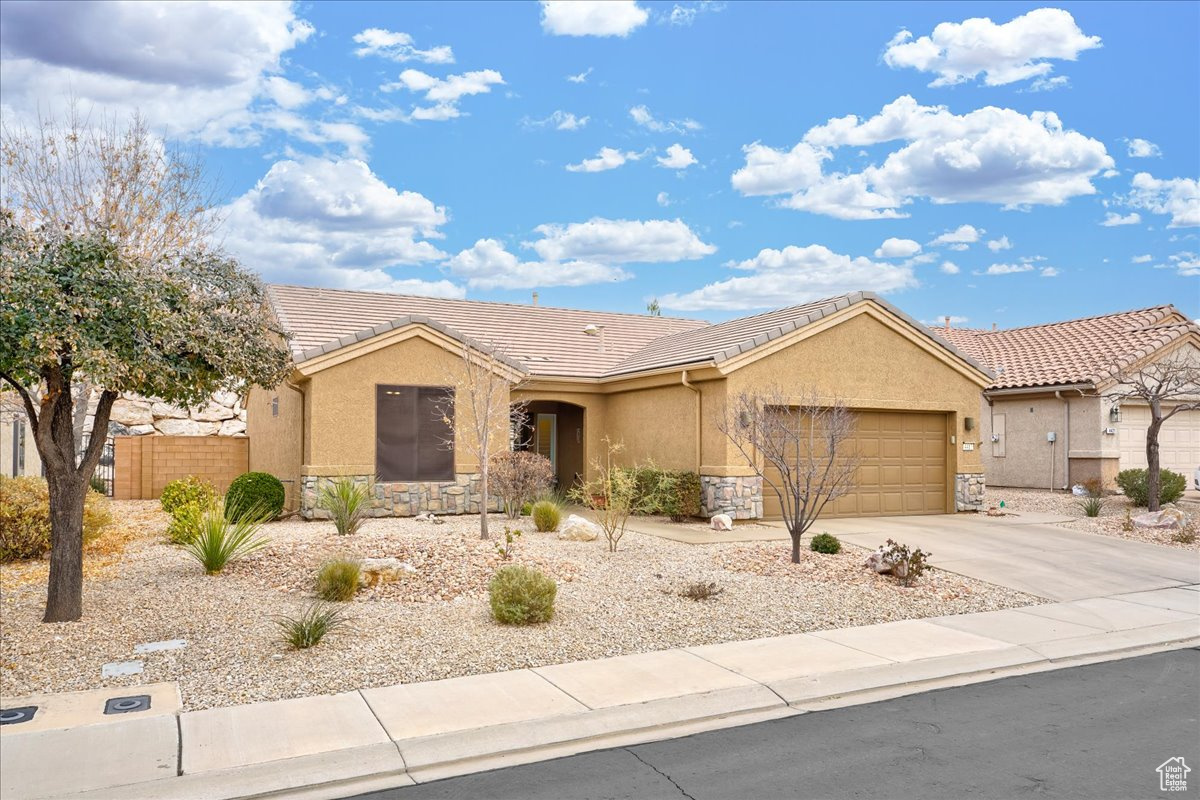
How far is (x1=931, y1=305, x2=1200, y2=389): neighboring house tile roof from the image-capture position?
75.8 ft

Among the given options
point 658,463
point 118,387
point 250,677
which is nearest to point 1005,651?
point 250,677

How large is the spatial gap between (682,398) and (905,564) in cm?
775

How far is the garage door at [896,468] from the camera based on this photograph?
18.4 metres

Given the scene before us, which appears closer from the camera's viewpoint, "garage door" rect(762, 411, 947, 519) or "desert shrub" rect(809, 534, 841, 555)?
"desert shrub" rect(809, 534, 841, 555)

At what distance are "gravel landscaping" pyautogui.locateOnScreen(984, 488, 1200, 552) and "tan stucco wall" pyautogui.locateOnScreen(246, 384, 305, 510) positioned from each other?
15.2 m

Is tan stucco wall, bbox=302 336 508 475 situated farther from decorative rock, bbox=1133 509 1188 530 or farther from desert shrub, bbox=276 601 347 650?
decorative rock, bbox=1133 509 1188 530

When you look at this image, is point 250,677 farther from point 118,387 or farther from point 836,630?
point 836,630

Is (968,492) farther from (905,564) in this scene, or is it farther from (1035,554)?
(905,564)

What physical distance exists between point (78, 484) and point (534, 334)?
49.9 feet

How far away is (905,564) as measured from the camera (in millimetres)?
11398

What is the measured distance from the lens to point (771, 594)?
1057 centimetres

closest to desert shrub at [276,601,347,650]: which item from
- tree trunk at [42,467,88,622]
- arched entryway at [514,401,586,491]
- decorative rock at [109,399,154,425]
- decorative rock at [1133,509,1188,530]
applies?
tree trunk at [42,467,88,622]

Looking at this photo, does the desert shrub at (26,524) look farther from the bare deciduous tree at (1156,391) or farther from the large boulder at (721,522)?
the bare deciduous tree at (1156,391)

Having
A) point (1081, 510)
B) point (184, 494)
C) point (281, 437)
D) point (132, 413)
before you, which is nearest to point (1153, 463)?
point (1081, 510)
